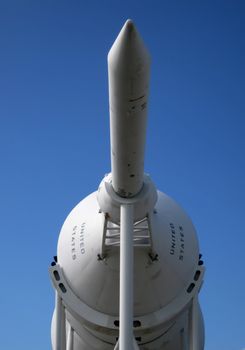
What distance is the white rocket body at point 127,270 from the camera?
367 inches

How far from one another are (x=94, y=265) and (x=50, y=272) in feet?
3.20

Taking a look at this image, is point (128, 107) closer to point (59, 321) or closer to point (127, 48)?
point (127, 48)

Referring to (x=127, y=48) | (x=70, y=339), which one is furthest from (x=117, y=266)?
(x=127, y=48)

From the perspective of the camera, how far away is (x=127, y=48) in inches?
286

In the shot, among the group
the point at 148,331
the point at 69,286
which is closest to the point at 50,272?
the point at 69,286

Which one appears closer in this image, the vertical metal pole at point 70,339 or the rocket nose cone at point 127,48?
the rocket nose cone at point 127,48

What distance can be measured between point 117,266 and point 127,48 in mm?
4477

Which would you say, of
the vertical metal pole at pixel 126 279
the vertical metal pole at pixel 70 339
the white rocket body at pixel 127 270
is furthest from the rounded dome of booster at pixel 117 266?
the vertical metal pole at pixel 70 339

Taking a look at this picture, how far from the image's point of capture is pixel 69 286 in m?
10.6

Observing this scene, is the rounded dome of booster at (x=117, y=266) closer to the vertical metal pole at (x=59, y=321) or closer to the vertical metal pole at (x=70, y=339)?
the vertical metal pole at (x=59, y=321)

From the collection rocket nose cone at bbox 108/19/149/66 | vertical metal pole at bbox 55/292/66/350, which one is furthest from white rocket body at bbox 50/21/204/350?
rocket nose cone at bbox 108/19/149/66

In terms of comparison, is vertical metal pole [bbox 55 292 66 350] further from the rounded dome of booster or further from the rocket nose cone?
the rocket nose cone

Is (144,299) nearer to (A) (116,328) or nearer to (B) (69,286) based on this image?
(A) (116,328)

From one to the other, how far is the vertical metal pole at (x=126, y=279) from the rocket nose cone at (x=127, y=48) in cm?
273
